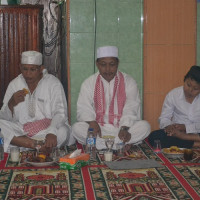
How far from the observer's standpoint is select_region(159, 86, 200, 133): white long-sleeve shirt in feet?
15.8

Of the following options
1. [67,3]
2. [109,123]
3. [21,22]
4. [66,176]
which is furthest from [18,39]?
[66,176]

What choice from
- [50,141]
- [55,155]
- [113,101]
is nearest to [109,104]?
[113,101]

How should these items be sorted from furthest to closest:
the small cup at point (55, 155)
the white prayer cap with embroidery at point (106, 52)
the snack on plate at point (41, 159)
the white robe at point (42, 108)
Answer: the white prayer cap with embroidery at point (106, 52), the white robe at point (42, 108), the small cup at point (55, 155), the snack on plate at point (41, 159)

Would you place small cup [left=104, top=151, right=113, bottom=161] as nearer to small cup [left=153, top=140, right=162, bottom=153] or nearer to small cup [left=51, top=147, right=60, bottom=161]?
small cup [left=51, top=147, right=60, bottom=161]

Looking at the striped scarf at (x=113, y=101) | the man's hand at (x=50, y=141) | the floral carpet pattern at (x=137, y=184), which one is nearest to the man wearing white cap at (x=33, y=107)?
the man's hand at (x=50, y=141)

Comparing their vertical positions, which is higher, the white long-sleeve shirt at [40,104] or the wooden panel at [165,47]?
the wooden panel at [165,47]

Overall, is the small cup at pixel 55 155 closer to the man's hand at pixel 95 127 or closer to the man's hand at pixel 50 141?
the man's hand at pixel 50 141

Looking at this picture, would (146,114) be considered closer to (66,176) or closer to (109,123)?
(109,123)

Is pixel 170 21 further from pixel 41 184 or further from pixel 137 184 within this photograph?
pixel 41 184

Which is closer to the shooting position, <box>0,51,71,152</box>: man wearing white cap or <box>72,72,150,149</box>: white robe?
<box>0,51,71,152</box>: man wearing white cap

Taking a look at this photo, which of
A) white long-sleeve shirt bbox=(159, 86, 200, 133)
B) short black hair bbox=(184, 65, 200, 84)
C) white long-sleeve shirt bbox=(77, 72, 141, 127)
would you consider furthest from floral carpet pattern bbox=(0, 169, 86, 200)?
short black hair bbox=(184, 65, 200, 84)

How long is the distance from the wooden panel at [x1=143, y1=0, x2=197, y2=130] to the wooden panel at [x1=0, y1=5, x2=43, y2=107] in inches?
55.1

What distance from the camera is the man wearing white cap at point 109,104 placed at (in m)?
4.78

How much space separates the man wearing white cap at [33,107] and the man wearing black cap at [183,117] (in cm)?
110
